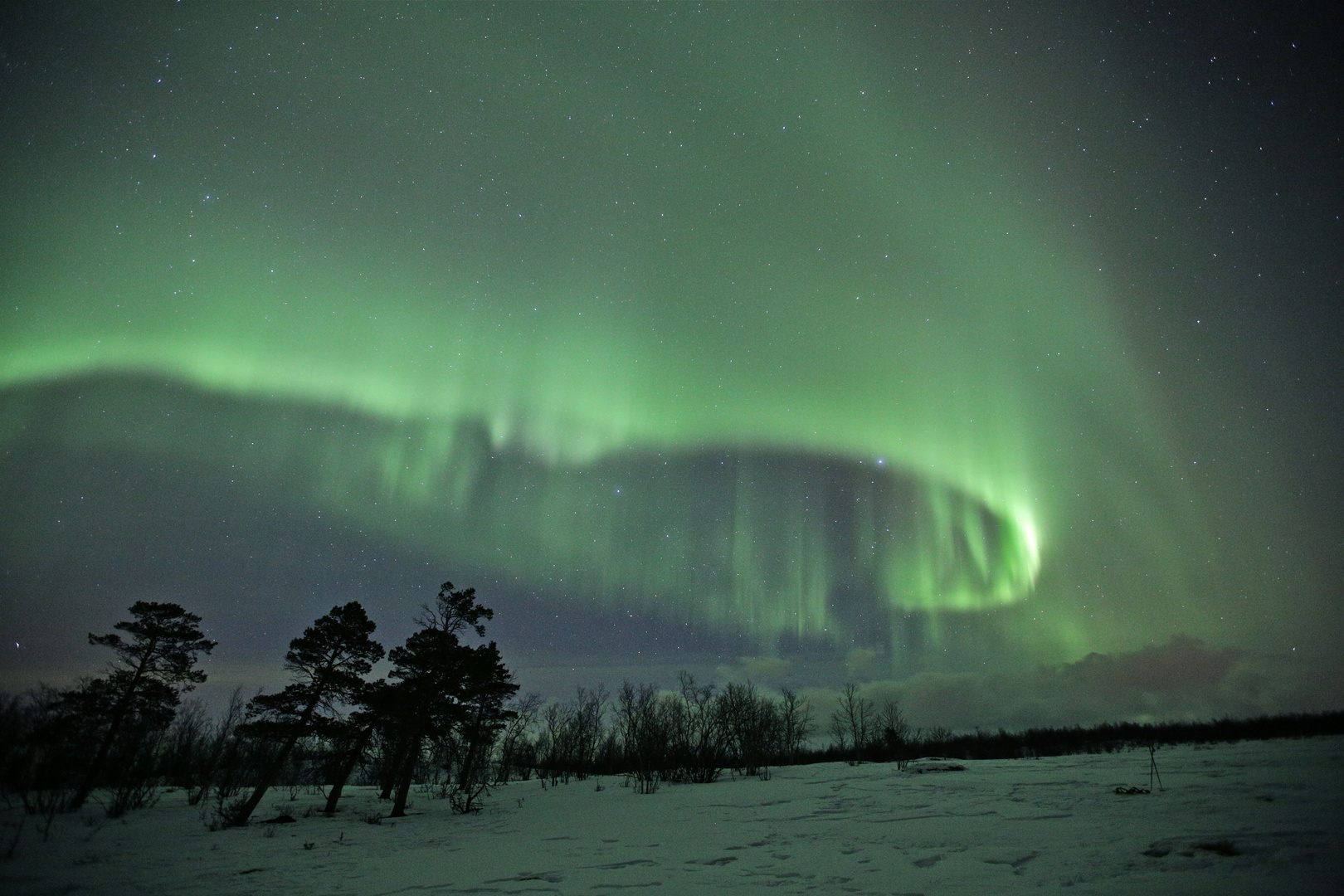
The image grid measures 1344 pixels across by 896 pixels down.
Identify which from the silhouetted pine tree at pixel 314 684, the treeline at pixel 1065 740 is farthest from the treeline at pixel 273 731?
the treeline at pixel 1065 740

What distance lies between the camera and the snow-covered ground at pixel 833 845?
7.71 metres

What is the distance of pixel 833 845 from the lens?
13133 mm

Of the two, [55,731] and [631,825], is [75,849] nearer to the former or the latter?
[55,731]

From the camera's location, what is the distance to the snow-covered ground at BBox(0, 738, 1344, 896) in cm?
771

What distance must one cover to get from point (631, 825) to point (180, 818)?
19.4m

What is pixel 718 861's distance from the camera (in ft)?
41.0

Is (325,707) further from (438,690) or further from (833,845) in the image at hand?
(833,845)

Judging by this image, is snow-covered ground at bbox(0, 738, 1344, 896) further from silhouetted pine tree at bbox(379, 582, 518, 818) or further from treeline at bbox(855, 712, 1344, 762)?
treeline at bbox(855, 712, 1344, 762)

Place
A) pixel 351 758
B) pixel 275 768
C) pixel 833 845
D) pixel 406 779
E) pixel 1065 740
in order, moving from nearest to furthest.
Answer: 1. pixel 833 845
2. pixel 275 768
3. pixel 351 758
4. pixel 406 779
5. pixel 1065 740

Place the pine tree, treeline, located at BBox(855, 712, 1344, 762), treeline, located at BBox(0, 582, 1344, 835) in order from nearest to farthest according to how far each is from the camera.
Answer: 1. treeline, located at BBox(0, 582, 1344, 835)
2. the pine tree
3. treeline, located at BBox(855, 712, 1344, 762)

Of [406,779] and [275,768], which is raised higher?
[275,768]

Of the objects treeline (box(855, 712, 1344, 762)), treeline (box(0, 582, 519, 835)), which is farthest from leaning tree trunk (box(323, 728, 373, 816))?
treeline (box(855, 712, 1344, 762))

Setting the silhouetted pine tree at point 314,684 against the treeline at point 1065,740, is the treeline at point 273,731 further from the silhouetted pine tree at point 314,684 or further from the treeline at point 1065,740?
the treeline at point 1065,740

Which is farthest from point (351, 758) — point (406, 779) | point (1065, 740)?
point (1065, 740)
